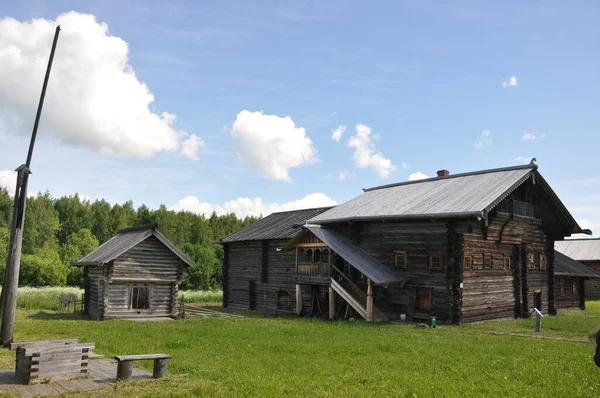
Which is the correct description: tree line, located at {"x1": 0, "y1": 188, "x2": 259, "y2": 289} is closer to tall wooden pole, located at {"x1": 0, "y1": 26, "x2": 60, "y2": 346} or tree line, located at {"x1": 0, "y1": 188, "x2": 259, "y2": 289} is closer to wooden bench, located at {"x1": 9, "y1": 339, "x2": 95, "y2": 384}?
tall wooden pole, located at {"x1": 0, "y1": 26, "x2": 60, "y2": 346}

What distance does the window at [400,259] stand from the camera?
29484mm

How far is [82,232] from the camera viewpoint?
298ft

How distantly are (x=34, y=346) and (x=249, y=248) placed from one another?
2929 cm

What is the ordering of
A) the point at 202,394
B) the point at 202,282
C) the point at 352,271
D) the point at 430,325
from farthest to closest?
the point at 202,282 < the point at 352,271 < the point at 430,325 < the point at 202,394

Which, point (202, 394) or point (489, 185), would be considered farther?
point (489, 185)

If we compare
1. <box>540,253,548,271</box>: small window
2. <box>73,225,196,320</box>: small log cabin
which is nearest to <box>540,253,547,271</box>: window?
<box>540,253,548,271</box>: small window

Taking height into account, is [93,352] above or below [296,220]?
below

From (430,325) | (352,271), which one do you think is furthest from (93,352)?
(352,271)

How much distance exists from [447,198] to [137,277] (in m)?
17.6

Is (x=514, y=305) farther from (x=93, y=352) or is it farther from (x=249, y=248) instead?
(x=93, y=352)

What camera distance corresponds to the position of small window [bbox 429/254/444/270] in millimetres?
28005

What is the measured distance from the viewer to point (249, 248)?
41.1 metres

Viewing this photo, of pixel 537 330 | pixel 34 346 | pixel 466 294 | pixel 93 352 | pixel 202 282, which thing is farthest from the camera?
pixel 202 282

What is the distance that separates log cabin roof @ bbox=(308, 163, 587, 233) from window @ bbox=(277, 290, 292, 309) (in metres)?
6.66
